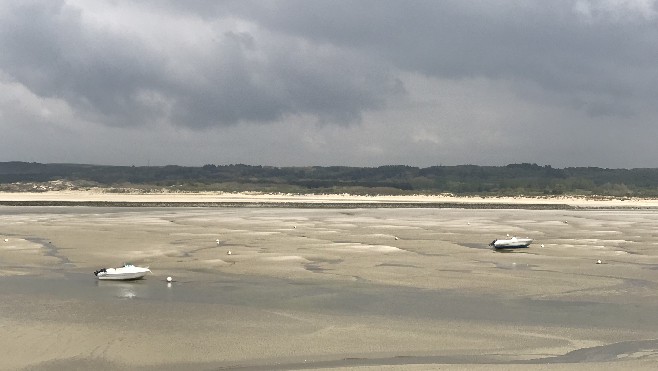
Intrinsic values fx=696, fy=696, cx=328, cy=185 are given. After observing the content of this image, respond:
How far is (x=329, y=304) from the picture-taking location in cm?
2097

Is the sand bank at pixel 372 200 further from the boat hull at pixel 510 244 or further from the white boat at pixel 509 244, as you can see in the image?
the white boat at pixel 509 244

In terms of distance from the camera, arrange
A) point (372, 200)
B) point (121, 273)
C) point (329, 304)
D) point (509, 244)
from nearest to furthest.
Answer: point (329, 304)
point (121, 273)
point (509, 244)
point (372, 200)

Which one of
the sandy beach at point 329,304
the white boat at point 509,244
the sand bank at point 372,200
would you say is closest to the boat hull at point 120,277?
the sandy beach at point 329,304

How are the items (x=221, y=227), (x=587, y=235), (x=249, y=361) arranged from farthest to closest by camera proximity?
(x=221, y=227) < (x=587, y=235) < (x=249, y=361)

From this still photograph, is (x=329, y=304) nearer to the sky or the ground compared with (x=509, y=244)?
nearer to the ground

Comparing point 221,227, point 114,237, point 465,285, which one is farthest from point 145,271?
point 221,227

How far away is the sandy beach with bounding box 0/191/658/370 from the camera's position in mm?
15273

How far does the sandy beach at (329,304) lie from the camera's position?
15.3 meters

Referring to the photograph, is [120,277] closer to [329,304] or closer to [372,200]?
[329,304]

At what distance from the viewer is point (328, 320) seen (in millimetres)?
18719

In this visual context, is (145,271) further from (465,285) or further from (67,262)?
(465,285)

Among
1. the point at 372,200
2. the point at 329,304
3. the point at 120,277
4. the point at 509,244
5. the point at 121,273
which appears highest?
the point at 372,200

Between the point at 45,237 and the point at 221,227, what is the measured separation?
12.1 meters

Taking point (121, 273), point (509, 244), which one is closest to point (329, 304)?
point (121, 273)
